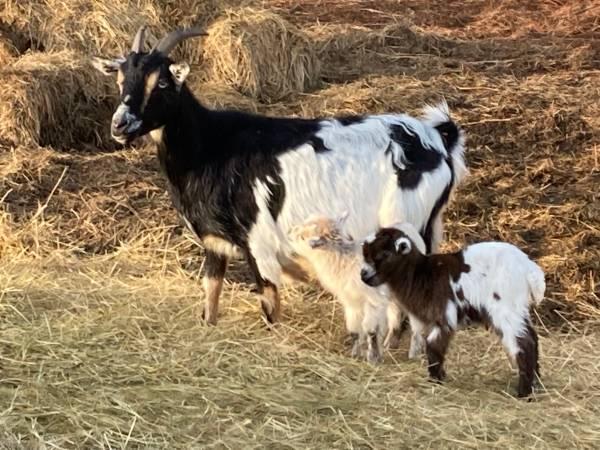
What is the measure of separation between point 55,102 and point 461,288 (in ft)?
16.0

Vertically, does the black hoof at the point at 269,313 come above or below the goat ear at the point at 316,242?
below

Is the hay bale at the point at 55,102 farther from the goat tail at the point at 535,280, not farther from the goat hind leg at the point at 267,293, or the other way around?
the goat tail at the point at 535,280

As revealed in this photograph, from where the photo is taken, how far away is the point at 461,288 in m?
4.67

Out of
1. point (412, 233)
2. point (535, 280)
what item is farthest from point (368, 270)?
point (535, 280)

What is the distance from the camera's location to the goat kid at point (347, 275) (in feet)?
16.8

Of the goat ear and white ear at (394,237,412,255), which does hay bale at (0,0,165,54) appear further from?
white ear at (394,237,412,255)

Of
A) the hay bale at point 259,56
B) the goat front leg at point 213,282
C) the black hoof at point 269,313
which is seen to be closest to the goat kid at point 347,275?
the black hoof at point 269,313

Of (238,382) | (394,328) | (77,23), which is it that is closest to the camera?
(238,382)

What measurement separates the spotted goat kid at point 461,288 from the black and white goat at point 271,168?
1.71 ft

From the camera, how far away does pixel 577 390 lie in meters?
4.90

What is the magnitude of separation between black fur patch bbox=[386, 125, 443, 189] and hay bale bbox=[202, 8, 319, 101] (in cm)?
387

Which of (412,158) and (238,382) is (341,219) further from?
(238,382)

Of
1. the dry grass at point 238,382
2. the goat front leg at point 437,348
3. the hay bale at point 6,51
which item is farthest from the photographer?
the hay bale at point 6,51

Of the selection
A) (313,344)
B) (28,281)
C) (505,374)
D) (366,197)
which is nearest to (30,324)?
(28,281)
